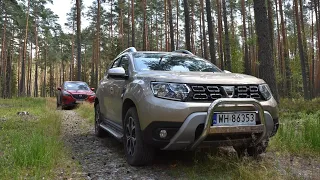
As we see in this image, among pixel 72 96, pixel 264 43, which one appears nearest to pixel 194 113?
pixel 264 43

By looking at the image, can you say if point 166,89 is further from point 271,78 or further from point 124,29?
point 124,29

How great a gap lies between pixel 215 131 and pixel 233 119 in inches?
11.8

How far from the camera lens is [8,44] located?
3959cm

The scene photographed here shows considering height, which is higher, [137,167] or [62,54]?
[62,54]

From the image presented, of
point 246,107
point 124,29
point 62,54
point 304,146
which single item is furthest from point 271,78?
point 62,54

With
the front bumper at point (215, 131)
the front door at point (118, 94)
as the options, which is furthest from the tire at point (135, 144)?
the front door at point (118, 94)

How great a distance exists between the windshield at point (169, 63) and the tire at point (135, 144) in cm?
83

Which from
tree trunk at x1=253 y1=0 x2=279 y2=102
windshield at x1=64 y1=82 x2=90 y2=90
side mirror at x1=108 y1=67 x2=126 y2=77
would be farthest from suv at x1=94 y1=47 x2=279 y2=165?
windshield at x1=64 y1=82 x2=90 y2=90

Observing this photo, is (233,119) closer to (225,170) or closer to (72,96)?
(225,170)

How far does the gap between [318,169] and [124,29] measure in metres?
35.2

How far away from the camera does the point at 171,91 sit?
11.1 ft

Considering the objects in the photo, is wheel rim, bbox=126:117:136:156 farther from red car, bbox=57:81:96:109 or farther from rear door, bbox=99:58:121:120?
red car, bbox=57:81:96:109

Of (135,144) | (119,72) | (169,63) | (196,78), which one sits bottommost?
(135,144)

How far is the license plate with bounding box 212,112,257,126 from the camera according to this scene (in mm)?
3311
